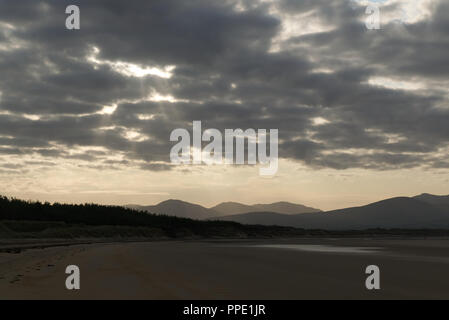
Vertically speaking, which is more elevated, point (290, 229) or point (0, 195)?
point (0, 195)

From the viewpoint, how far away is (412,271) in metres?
22.7

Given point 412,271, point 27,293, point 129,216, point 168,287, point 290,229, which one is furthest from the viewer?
point 290,229

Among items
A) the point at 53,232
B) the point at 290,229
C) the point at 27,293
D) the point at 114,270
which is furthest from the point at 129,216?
the point at 27,293

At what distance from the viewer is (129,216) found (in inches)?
4429

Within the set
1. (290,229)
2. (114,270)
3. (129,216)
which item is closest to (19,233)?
(129,216)

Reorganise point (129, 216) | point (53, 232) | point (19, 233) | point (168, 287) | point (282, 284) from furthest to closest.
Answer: point (129, 216) < point (53, 232) < point (19, 233) < point (282, 284) < point (168, 287)

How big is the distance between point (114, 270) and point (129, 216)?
91669mm

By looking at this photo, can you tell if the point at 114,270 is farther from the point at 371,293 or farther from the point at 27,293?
the point at 371,293

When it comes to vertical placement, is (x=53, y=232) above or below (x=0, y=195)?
below

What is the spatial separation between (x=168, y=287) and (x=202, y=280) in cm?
273

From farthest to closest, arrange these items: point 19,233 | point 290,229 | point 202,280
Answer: point 290,229, point 19,233, point 202,280
